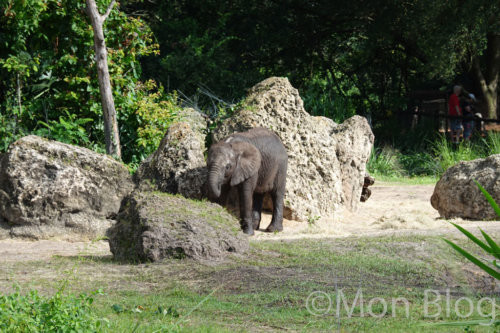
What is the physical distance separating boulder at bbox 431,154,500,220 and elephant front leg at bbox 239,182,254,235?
3.38m

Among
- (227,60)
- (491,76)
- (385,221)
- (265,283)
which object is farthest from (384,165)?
(265,283)

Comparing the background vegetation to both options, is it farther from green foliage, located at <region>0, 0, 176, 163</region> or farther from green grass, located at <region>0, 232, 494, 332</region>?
green grass, located at <region>0, 232, 494, 332</region>

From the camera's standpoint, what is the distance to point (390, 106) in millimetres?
22781

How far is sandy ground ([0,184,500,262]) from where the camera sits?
8.47 metres

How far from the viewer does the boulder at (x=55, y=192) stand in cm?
953

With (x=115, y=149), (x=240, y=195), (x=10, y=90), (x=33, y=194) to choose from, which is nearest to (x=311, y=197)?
(x=240, y=195)

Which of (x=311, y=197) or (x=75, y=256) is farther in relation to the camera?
(x=311, y=197)

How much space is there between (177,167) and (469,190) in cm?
444

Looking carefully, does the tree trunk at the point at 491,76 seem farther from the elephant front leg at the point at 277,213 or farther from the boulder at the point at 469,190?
the elephant front leg at the point at 277,213

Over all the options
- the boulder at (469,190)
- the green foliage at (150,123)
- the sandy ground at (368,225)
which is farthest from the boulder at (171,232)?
the green foliage at (150,123)

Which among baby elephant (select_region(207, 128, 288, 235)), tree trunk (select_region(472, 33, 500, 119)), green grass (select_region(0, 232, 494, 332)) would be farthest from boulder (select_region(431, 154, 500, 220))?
tree trunk (select_region(472, 33, 500, 119))

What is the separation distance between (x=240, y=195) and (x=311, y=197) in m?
2.04

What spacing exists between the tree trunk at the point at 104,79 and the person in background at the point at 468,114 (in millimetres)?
10941

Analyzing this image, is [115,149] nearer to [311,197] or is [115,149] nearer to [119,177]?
[119,177]
